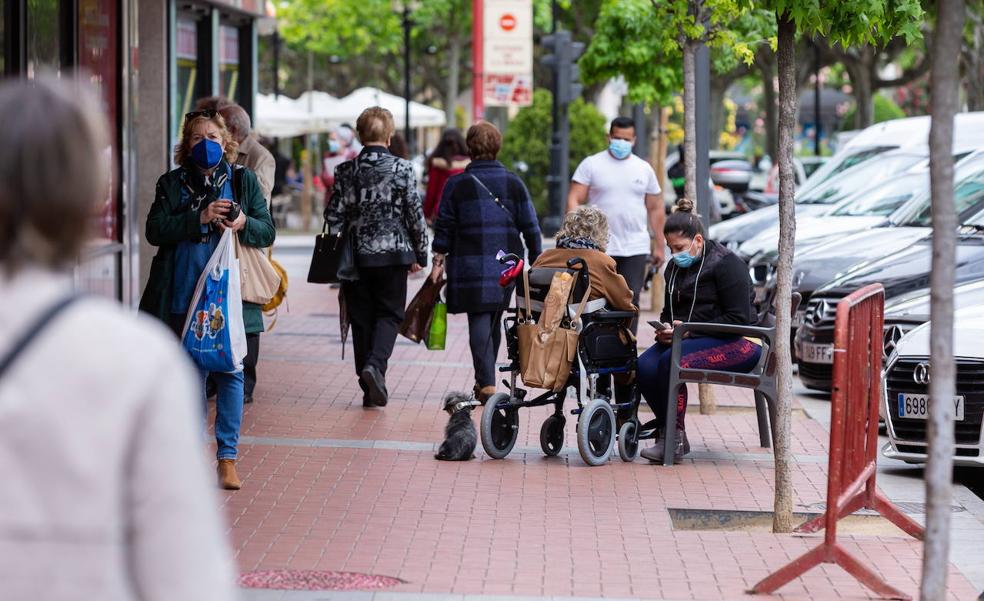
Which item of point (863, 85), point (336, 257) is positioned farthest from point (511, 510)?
point (863, 85)

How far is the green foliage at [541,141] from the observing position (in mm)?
34500

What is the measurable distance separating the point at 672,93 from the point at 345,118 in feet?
58.8

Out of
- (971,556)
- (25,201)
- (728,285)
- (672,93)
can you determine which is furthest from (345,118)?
(25,201)

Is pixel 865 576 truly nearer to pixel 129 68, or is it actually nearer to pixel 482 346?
pixel 482 346

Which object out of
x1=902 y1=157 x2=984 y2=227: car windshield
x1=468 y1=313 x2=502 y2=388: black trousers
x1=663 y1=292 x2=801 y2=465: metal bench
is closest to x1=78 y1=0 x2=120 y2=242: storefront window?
x1=468 y1=313 x2=502 y2=388: black trousers

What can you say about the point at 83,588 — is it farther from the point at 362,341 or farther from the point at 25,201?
the point at 362,341

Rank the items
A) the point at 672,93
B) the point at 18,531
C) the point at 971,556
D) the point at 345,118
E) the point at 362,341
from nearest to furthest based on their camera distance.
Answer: the point at 18,531 → the point at 971,556 → the point at 362,341 → the point at 672,93 → the point at 345,118

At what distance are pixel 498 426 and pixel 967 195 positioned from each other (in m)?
5.13

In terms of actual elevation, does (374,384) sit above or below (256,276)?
below

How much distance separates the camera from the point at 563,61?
26422 millimetres

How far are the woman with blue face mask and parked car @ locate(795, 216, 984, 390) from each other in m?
2.53

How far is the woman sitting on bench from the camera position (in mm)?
8836

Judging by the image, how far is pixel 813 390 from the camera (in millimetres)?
12453

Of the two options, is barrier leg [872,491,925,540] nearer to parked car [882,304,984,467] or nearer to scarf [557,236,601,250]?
parked car [882,304,984,467]
